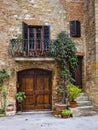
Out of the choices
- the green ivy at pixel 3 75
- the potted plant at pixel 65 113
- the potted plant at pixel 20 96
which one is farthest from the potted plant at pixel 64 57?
the green ivy at pixel 3 75

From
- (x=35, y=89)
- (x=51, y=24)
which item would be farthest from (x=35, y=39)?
(x=35, y=89)

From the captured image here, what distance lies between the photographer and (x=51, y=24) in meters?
13.6

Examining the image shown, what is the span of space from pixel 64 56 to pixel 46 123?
379cm

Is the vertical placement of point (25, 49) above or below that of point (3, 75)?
above

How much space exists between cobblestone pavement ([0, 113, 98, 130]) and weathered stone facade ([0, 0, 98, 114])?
64.6 inches

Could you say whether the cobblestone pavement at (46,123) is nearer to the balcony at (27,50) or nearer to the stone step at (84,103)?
the stone step at (84,103)

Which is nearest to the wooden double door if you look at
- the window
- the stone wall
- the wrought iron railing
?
the wrought iron railing

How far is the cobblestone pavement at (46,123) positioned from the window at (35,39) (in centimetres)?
334

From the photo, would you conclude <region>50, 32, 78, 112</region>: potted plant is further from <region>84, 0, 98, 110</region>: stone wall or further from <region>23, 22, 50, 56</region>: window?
<region>84, 0, 98, 110</region>: stone wall

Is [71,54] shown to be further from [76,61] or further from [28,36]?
[28,36]

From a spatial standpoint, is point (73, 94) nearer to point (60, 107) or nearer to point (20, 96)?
point (60, 107)

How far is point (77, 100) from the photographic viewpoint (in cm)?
1300

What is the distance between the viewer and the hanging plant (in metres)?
12.8

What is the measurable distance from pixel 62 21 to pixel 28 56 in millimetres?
2796
